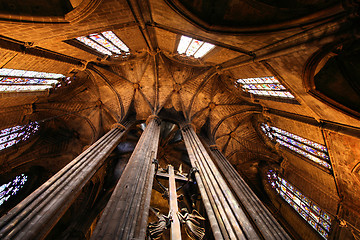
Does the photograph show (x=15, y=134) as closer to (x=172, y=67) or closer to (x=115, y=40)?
(x=115, y=40)

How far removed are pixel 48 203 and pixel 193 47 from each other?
325 inches

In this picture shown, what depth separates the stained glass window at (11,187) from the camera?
903cm

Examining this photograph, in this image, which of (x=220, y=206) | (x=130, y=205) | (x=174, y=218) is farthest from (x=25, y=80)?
(x=220, y=206)

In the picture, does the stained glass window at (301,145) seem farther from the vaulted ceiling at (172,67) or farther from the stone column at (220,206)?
the stone column at (220,206)

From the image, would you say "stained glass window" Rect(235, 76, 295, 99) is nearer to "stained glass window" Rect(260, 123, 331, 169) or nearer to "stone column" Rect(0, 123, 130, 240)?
"stained glass window" Rect(260, 123, 331, 169)

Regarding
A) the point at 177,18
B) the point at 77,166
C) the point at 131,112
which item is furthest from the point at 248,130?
the point at 77,166

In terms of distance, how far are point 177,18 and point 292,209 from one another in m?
11.4

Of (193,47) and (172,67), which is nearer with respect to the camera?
(193,47)

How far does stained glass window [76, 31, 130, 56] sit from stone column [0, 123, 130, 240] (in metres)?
4.54

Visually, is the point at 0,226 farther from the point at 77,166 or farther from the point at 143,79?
the point at 143,79

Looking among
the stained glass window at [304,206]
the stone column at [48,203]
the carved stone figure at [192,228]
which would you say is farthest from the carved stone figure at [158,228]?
the stained glass window at [304,206]

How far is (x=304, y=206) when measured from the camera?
8.99m

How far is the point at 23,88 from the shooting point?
7184 mm

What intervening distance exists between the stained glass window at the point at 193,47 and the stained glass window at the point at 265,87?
261 centimetres
